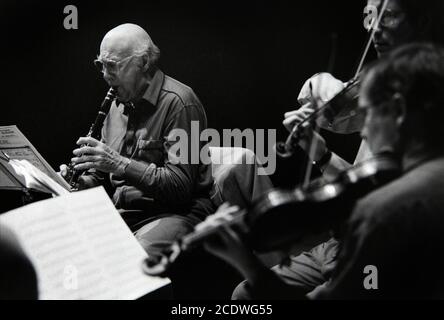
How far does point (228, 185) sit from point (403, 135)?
4.22ft

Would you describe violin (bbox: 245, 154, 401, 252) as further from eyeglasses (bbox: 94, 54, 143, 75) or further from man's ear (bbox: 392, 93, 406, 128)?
eyeglasses (bbox: 94, 54, 143, 75)

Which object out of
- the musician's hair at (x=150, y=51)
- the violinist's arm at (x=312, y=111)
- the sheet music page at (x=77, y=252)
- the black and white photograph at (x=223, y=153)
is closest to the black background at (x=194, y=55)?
the black and white photograph at (x=223, y=153)

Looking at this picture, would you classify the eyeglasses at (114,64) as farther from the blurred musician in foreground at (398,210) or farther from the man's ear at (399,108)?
the man's ear at (399,108)

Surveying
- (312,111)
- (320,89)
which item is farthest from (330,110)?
(320,89)

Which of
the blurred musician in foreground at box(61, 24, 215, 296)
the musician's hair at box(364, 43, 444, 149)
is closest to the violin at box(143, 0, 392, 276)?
the musician's hair at box(364, 43, 444, 149)

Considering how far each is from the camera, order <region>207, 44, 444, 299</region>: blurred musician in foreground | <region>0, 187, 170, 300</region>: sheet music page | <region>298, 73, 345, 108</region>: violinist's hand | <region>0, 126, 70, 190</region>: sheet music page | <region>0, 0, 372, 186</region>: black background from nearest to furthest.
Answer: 1. <region>207, 44, 444, 299</region>: blurred musician in foreground
2. <region>0, 187, 170, 300</region>: sheet music page
3. <region>298, 73, 345, 108</region>: violinist's hand
4. <region>0, 126, 70, 190</region>: sheet music page
5. <region>0, 0, 372, 186</region>: black background

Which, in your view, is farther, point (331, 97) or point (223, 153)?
point (223, 153)

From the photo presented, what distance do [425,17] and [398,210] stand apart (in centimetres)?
86

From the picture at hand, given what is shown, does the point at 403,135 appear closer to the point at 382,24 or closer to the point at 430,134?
the point at 430,134

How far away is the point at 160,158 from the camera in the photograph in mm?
2514

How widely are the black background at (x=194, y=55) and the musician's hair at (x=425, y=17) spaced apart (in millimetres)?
840

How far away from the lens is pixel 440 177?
50.7 inches

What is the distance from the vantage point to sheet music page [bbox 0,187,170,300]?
5.58ft

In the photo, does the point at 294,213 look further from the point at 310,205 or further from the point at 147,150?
the point at 147,150
